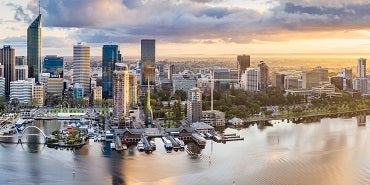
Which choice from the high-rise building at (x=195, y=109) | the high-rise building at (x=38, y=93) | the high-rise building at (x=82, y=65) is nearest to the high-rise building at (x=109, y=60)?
the high-rise building at (x=82, y=65)

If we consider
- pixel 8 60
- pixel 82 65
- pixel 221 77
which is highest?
pixel 8 60

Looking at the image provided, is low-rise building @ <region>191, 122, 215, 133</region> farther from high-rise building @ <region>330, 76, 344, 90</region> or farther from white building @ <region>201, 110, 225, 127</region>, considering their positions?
high-rise building @ <region>330, 76, 344, 90</region>

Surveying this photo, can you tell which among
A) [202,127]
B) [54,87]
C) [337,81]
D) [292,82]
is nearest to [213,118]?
[202,127]

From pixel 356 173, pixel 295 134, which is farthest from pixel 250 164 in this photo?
pixel 295 134

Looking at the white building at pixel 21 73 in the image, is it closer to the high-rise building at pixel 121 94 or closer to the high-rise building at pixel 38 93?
the high-rise building at pixel 38 93

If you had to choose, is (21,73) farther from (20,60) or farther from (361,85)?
(361,85)

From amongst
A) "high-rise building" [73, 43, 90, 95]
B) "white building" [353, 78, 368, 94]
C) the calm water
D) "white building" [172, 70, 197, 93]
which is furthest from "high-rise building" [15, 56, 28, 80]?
"white building" [353, 78, 368, 94]

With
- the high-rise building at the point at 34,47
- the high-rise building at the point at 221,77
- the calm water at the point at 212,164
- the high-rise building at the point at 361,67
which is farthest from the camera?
the high-rise building at the point at 34,47
